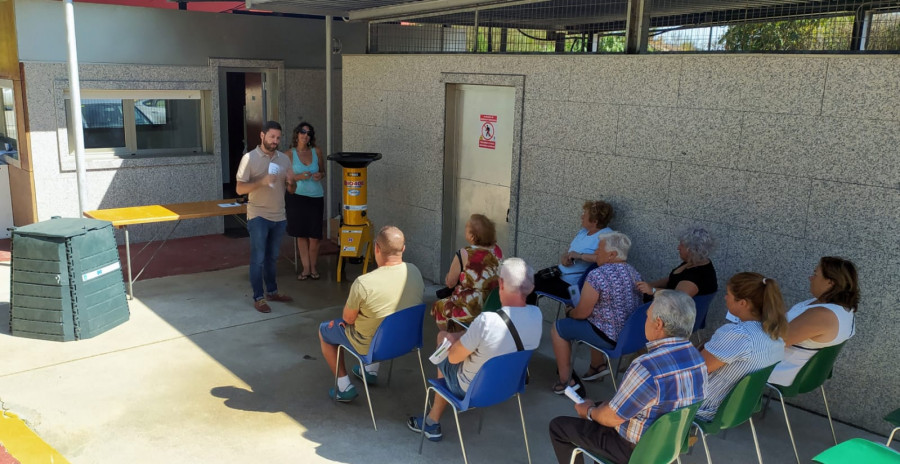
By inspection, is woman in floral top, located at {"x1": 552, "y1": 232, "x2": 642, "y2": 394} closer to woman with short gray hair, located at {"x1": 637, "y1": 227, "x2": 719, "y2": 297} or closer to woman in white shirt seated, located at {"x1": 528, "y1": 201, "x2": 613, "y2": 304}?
woman with short gray hair, located at {"x1": 637, "y1": 227, "x2": 719, "y2": 297}

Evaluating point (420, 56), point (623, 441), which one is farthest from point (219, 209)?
point (623, 441)

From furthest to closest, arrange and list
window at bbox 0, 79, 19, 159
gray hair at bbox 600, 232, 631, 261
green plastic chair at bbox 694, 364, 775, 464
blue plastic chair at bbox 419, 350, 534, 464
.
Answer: window at bbox 0, 79, 19, 159 → gray hair at bbox 600, 232, 631, 261 → blue plastic chair at bbox 419, 350, 534, 464 → green plastic chair at bbox 694, 364, 775, 464

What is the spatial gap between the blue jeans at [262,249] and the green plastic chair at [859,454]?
469cm

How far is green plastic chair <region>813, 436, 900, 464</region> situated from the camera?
9.51ft

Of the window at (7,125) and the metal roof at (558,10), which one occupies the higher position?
the metal roof at (558,10)

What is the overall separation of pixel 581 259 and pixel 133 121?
598 centimetres

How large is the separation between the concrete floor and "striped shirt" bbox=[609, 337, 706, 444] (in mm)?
1144

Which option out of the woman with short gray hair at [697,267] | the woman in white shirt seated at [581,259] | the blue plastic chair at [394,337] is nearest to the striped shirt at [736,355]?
the woman with short gray hair at [697,267]

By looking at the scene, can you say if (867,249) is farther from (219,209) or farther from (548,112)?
(219,209)

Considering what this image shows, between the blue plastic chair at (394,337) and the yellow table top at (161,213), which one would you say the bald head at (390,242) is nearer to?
the blue plastic chair at (394,337)

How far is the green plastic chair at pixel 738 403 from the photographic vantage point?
11.7ft

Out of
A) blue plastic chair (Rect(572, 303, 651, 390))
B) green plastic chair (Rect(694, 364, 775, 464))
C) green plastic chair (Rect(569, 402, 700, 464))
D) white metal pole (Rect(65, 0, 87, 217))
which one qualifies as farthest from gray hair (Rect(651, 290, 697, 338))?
white metal pole (Rect(65, 0, 87, 217))

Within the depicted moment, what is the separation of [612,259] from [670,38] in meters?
1.70

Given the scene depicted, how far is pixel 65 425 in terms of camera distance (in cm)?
439
